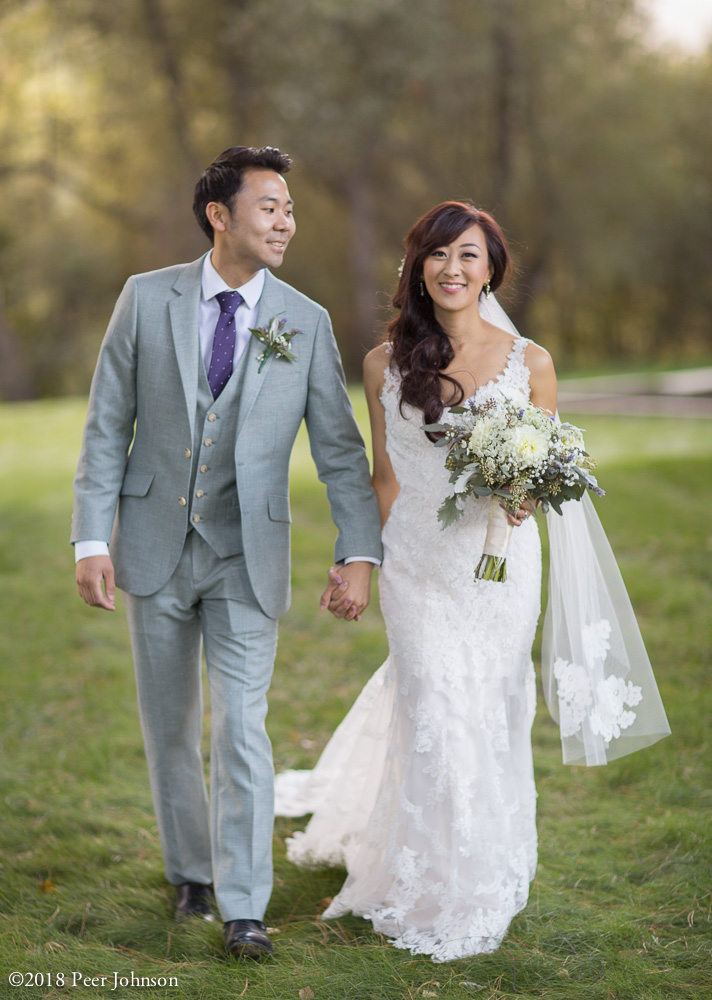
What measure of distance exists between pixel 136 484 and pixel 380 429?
0.94 m

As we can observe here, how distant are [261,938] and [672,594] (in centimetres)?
487

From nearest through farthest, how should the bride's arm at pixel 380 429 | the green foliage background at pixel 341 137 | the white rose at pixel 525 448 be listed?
the white rose at pixel 525 448 → the bride's arm at pixel 380 429 → the green foliage background at pixel 341 137

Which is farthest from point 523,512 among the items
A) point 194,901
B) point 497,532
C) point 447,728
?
point 194,901

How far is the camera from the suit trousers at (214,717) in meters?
3.53

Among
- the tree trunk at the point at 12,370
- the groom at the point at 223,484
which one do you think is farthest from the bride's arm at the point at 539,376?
the tree trunk at the point at 12,370

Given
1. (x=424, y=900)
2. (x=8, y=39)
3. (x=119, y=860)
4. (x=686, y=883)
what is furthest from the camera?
(x=8, y=39)

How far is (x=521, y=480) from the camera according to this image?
3.37 m

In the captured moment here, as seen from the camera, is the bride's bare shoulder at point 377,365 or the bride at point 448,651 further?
the bride's bare shoulder at point 377,365

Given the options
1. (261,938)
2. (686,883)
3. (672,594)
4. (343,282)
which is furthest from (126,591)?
(343,282)

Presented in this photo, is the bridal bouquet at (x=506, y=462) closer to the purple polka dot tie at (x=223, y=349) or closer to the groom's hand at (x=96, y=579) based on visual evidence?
the purple polka dot tie at (x=223, y=349)

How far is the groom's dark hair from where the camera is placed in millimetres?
3559

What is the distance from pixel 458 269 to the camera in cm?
374

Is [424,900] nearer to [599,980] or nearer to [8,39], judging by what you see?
[599,980]

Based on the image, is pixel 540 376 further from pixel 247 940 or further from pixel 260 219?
pixel 247 940
